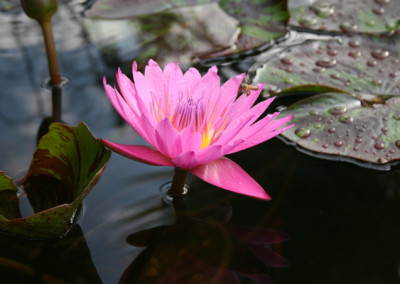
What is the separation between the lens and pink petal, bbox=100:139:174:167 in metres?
1.08

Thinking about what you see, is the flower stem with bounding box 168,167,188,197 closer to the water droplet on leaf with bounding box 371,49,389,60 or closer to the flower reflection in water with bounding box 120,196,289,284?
the flower reflection in water with bounding box 120,196,289,284

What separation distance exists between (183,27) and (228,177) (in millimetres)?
1226

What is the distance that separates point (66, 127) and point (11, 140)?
50cm

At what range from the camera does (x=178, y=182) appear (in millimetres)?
1299

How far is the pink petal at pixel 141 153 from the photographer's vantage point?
1084 mm

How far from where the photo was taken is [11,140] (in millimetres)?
1570

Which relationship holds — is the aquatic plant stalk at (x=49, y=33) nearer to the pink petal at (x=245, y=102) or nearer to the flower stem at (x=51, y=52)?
the flower stem at (x=51, y=52)

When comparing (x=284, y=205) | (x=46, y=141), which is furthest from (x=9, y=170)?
(x=284, y=205)

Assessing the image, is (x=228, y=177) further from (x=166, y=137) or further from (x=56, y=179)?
(x=56, y=179)

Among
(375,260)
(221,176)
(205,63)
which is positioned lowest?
(375,260)

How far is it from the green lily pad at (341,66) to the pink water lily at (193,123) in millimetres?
586

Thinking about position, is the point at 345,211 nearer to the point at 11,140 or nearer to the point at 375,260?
the point at 375,260

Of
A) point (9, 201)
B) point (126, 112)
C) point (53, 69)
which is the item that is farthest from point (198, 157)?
point (53, 69)

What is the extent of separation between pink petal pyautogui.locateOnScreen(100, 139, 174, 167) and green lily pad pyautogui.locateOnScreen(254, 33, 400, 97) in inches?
31.3
